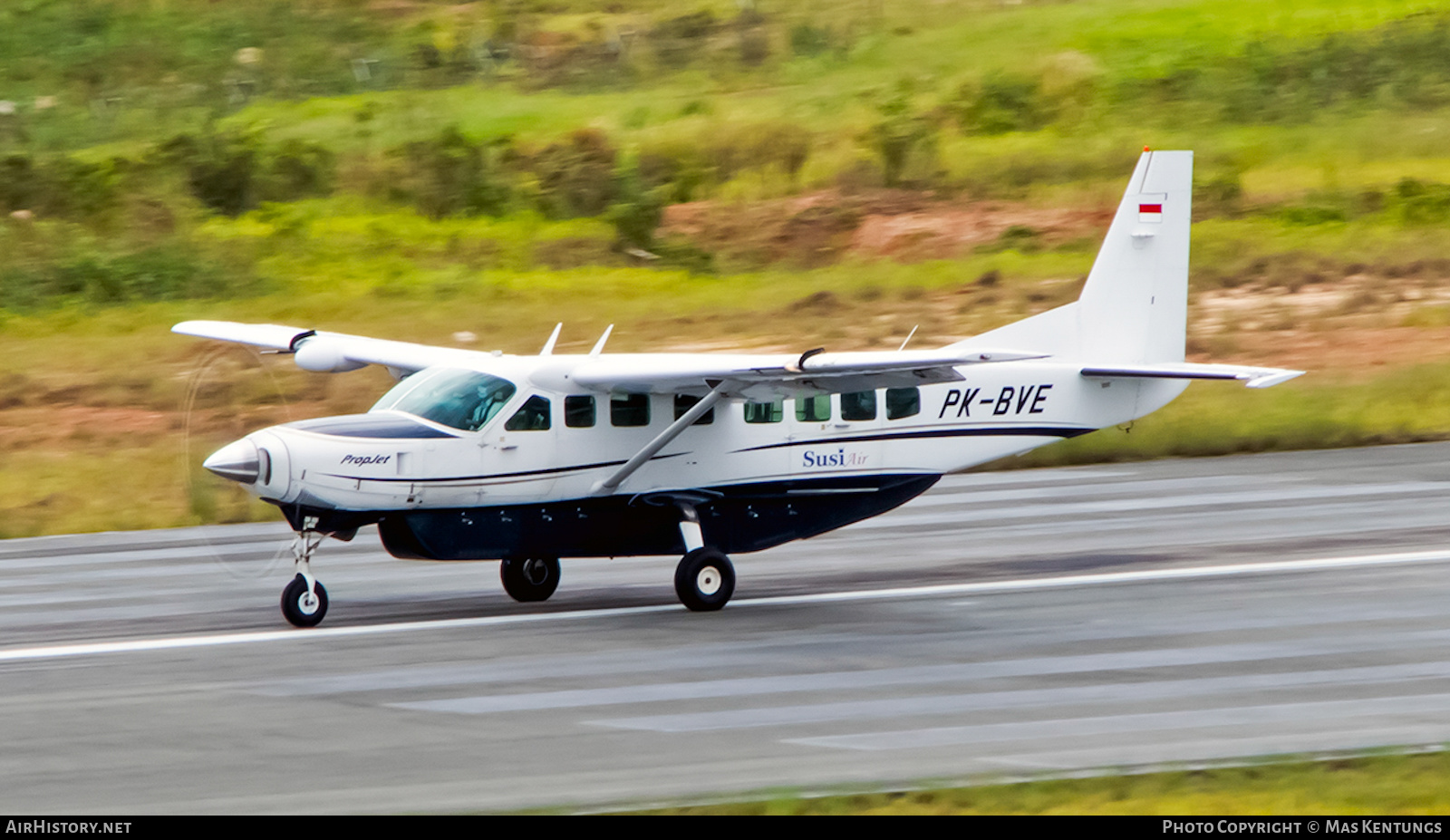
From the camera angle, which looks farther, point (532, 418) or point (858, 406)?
point (858, 406)

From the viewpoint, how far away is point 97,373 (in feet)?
107

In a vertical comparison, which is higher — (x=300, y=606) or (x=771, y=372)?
(x=771, y=372)

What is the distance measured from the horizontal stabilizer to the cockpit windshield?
567cm

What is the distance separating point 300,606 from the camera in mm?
14820

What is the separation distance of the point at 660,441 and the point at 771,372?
1468mm

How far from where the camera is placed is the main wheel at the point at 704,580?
15445 millimetres

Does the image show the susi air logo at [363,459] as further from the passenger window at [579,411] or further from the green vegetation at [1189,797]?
the green vegetation at [1189,797]

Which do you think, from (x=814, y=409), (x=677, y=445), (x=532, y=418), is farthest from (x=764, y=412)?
(x=532, y=418)

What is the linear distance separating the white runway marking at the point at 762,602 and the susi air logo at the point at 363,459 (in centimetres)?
148

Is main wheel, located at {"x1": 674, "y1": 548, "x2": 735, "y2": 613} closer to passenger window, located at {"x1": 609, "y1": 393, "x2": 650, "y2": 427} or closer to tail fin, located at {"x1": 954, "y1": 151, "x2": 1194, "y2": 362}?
passenger window, located at {"x1": 609, "y1": 393, "x2": 650, "y2": 427}

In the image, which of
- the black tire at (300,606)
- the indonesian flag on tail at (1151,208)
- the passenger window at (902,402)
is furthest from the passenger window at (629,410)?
the indonesian flag on tail at (1151,208)

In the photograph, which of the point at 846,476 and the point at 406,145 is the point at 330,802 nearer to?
the point at 846,476

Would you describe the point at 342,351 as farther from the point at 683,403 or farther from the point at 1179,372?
the point at 1179,372

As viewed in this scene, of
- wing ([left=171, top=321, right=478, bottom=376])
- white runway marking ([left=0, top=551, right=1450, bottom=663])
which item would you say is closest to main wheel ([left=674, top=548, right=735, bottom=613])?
white runway marking ([left=0, top=551, right=1450, bottom=663])
